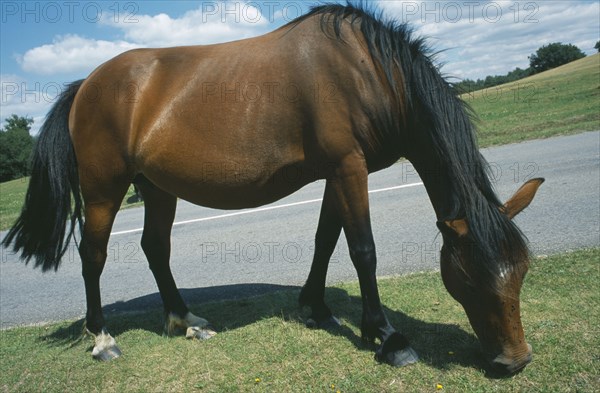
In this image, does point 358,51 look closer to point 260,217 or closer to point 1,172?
point 260,217

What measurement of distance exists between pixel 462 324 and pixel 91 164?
3109 mm

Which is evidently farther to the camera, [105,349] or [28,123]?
[28,123]

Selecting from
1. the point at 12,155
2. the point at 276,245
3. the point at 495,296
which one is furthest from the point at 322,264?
the point at 12,155

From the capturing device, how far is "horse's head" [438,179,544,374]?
255 cm

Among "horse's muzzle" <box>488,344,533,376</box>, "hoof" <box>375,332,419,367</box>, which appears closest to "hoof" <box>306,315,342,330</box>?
"hoof" <box>375,332,419,367</box>

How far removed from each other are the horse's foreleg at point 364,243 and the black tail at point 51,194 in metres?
2.33

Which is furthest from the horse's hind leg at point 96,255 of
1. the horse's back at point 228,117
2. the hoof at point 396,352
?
the hoof at point 396,352

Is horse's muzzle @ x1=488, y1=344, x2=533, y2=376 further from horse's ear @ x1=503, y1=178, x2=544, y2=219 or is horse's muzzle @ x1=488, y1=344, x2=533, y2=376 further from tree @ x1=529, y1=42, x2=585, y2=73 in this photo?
tree @ x1=529, y1=42, x2=585, y2=73

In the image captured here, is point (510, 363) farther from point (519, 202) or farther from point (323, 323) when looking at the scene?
point (323, 323)

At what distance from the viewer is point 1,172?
4956 centimetres

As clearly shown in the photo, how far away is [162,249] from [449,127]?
2.67m

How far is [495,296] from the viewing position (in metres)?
2.55

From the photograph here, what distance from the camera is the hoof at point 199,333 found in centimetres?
372

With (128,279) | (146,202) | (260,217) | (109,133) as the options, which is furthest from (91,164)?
(260,217)
